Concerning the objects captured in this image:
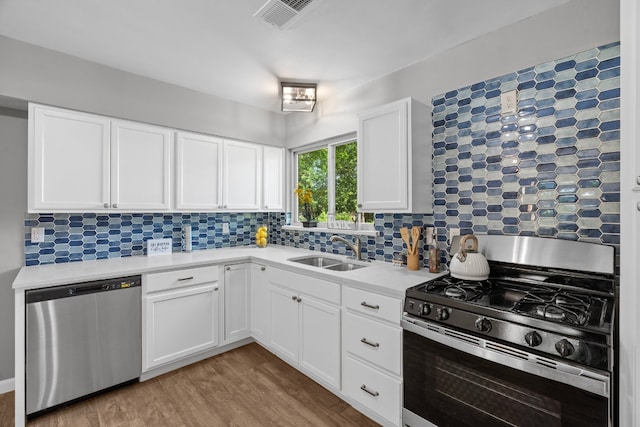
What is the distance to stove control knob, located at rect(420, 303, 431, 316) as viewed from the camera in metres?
1.61

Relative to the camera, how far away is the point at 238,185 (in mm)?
3377

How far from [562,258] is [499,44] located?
1398 mm

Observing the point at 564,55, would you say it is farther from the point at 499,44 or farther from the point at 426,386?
the point at 426,386

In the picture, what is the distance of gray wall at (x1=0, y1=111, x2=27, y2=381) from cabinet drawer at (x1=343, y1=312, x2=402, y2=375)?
2.64 metres

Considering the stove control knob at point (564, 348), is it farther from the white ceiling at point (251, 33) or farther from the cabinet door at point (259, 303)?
the cabinet door at point (259, 303)

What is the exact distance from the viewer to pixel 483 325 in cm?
138

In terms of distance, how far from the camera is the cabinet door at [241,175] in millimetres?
3293

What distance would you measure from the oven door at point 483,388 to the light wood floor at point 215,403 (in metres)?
0.62

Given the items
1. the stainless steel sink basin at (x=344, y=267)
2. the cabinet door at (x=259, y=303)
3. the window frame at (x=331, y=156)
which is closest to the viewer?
the stainless steel sink basin at (x=344, y=267)

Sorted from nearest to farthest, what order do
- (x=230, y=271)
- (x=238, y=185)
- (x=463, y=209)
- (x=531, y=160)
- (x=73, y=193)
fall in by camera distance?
→ (x=531, y=160), (x=463, y=209), (x=73, y=193), (x=230, y=271), (x=238, y=185)

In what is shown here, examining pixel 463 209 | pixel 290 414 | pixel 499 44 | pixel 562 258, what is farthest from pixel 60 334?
pixel 499 44

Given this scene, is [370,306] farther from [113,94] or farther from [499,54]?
[113,94]

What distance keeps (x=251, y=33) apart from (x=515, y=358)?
2.37 meters

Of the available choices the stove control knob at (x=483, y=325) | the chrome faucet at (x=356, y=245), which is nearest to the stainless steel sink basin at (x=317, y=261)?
the chrome faucet at (x=356, y=245)
